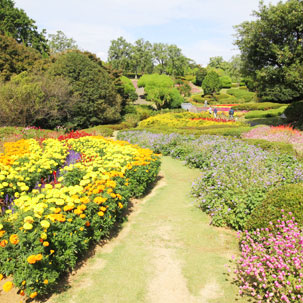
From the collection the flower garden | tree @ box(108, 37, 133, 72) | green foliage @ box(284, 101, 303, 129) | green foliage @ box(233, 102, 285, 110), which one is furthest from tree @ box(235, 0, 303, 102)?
tree @ box(108, 37, 133, 72)

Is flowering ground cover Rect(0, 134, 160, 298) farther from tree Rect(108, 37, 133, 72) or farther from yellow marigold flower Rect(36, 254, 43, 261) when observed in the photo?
tree Rect(108, 37, 133, 72)

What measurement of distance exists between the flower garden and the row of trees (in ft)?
211

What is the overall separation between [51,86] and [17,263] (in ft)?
50.5

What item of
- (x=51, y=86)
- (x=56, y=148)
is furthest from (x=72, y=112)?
(x=56, y=148)

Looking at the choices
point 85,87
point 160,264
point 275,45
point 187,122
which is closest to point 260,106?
point 187,122

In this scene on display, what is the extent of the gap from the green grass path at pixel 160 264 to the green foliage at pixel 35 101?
1124 cm

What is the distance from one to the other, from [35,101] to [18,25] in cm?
3740

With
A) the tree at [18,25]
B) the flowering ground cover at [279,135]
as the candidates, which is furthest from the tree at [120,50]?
the flowering ground cover at [279,135]

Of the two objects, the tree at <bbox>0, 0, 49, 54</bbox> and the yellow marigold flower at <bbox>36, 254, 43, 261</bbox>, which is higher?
the tree at <bbox>0, 0, 49, 54</bbox>

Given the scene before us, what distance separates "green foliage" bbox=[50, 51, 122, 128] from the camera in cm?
1939

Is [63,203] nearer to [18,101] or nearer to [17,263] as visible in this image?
[17,263]

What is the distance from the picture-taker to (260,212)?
3967 millimetres

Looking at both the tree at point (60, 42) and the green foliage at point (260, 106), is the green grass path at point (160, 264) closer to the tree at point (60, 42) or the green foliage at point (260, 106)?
the green foliage at point (260, 106)

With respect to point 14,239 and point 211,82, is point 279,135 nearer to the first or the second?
point 14,239
